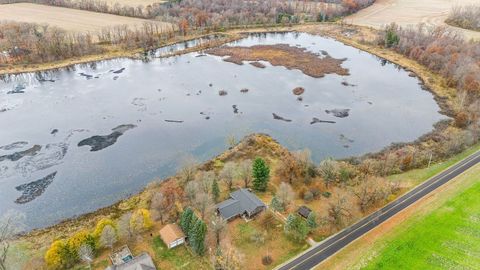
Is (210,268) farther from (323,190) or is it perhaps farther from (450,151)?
(450,151)

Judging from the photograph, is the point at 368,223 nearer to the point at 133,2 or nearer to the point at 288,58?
the point at 288,58

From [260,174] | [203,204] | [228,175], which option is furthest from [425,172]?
[203,204]

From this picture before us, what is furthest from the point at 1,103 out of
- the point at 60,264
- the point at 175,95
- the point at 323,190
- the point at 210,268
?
the point at 323,190

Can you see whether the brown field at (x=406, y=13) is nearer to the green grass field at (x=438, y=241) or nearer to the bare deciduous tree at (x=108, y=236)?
the green grass field at (x=438, y=241)

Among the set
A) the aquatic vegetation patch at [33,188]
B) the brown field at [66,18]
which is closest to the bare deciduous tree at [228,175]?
the aquatic vegetation patch at [33,188]

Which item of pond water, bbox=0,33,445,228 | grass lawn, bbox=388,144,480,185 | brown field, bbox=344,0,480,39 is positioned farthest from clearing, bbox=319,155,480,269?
brown field, bbox=344,0,480,39
